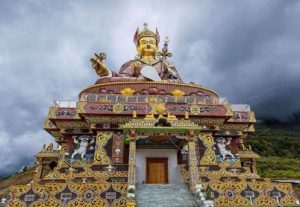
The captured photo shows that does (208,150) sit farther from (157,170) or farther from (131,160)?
(131,160)

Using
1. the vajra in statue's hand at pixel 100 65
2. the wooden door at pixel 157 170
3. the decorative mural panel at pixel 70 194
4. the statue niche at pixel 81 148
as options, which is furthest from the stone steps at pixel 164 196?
the vajra in statue's hand at pixel 100 65

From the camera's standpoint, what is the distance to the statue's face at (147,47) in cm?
2555

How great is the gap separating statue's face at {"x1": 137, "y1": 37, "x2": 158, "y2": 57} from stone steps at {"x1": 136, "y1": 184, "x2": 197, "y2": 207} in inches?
606

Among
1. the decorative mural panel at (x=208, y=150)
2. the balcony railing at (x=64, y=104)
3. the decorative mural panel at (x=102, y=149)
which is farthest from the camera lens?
the balcony railing at (x=64, y=104)

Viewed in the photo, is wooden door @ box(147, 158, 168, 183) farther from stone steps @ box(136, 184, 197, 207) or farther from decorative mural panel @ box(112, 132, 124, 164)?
stone steps @ box(136, 184, 197, 207)

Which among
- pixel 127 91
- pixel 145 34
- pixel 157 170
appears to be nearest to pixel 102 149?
pixel 157 170

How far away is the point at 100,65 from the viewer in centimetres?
1898

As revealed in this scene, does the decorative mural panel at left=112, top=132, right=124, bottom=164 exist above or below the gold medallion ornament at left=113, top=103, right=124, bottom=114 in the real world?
below

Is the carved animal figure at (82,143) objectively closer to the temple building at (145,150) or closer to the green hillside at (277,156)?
the temple building at (145,150)

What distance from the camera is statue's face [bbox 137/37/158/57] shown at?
1006 inches

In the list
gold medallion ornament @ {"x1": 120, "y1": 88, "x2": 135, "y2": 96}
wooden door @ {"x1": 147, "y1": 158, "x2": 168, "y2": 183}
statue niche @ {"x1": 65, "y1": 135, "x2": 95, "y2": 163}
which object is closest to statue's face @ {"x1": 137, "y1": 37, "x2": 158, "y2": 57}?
gold medallion ornament @ {"x1": 120, "y1": 88, "x2": 135, "y2": 96}

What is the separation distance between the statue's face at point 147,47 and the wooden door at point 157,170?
12.8 metres

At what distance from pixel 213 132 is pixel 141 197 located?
646cm

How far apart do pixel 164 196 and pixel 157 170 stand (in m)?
3.40
